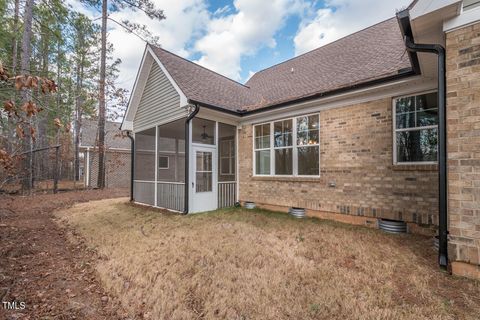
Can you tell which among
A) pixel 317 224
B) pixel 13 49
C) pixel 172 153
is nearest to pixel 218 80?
pixel 317 224

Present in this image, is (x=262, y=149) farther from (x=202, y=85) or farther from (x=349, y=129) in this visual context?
(x=202, y=85)

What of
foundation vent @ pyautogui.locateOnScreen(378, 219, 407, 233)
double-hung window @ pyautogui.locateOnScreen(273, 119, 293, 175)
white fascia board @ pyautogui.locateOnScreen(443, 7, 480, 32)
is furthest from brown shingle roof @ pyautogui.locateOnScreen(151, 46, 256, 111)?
white fascia board @ pyautogui.locateOnScreen(443, 7, 480, 32)

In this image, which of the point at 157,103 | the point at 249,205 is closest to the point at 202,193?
the point at 249,205

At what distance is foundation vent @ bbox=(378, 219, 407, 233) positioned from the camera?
520 cm

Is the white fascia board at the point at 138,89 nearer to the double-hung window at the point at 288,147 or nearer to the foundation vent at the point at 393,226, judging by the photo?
the double-hung window at the point at 288,147

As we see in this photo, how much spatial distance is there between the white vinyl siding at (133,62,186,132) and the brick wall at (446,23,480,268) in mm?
6882

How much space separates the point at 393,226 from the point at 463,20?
4119mm

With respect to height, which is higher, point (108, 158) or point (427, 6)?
point (427, 6)

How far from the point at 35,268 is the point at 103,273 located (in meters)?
1.50

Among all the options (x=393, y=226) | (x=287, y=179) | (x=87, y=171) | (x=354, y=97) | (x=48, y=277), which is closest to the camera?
(x=48, y=277)

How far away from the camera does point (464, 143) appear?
10.5 feet

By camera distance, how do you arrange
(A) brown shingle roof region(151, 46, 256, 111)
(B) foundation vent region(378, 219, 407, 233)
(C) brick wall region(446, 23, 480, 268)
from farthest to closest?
(A) brown shingle roof region(151, 46, 256, 111), (B) foundation vent region(378, 219, 407, 233), (C) brick wall region(446, 23, 480, 268)

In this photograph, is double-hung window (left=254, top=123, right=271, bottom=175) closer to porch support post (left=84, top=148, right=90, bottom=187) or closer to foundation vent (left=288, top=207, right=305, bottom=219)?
foundation vent (left=288, top=207, right=305, bottom=219)

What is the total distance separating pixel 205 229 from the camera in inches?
225
